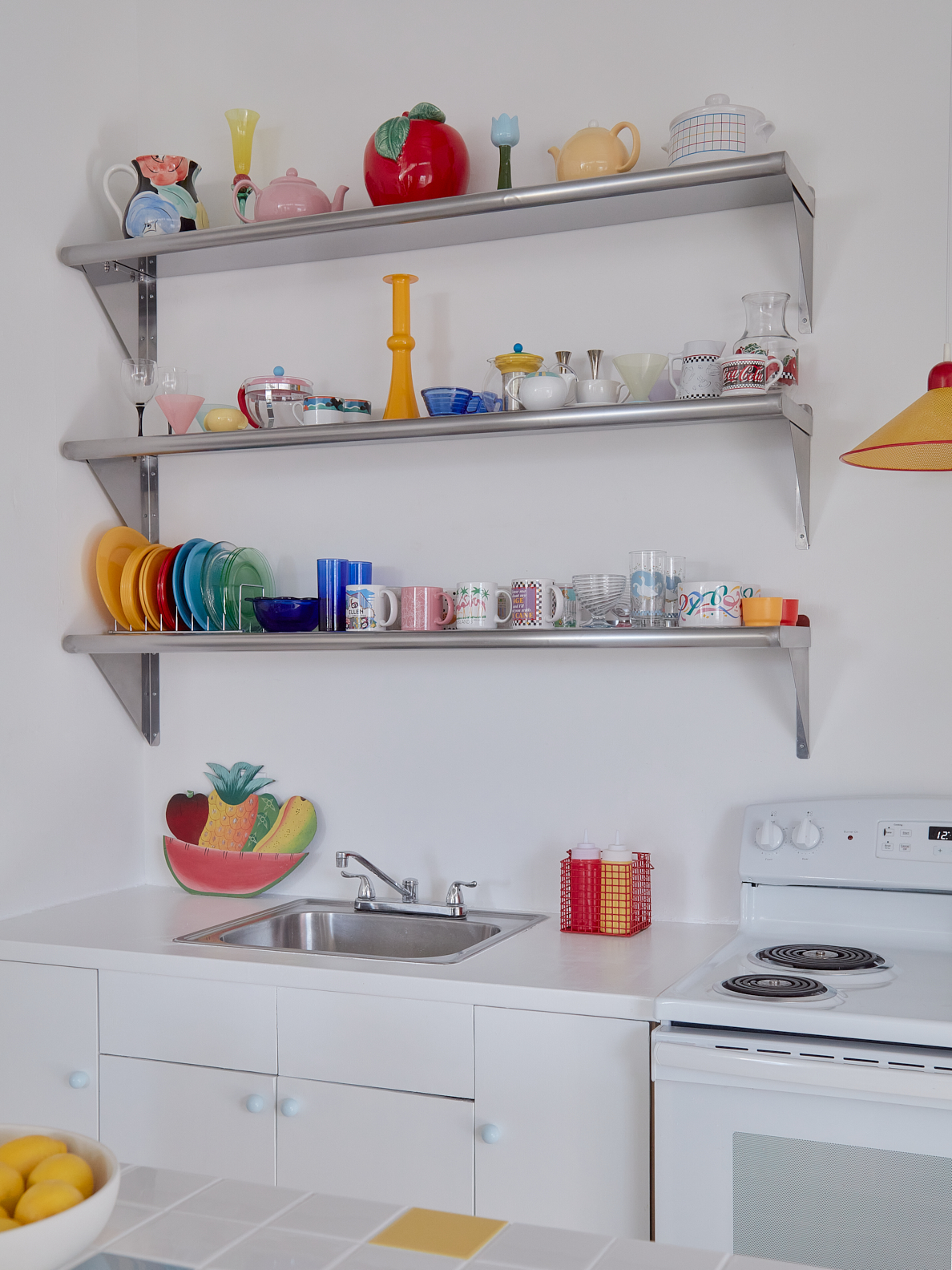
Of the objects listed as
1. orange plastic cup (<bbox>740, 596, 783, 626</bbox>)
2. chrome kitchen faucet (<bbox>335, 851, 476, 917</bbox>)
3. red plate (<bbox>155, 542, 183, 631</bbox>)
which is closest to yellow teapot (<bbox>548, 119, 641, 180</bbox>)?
orange plastic cup (<bbox>740, 596, 783, 626</bbox>)

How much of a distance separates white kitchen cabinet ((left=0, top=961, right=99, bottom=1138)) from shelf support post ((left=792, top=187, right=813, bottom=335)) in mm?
1696

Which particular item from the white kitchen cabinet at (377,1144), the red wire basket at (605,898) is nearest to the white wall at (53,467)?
the white kitchen cabinet at (377,1144)

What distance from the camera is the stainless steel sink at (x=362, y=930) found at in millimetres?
2270

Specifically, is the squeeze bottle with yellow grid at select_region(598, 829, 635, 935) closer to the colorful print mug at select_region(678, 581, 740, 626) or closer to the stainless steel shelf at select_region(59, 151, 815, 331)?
the colorful print mug at select_region(678, 581, 740, 626)

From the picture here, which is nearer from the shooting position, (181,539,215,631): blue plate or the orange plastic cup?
the orange plastic cup

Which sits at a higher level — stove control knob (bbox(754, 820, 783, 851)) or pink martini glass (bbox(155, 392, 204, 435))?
pink martini glass (bbox(155, 392, 204, 435))

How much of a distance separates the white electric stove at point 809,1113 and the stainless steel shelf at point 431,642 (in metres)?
0.50

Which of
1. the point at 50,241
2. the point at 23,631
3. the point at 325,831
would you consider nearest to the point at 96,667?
the point at 23,631

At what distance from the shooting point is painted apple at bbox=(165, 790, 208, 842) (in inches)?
103

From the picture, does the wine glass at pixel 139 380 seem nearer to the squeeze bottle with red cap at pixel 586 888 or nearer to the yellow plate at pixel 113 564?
the yellow plate at pixel 113 564

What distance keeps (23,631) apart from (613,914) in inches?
49.8

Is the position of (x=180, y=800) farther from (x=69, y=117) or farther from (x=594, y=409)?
(x=69, y=117)

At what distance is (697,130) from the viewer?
204cm

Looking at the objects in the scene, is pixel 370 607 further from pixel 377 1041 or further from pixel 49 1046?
pixel 49 1046
